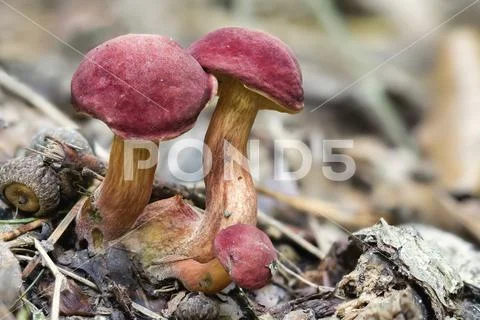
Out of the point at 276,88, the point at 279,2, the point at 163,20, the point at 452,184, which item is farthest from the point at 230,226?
the point at 279,2

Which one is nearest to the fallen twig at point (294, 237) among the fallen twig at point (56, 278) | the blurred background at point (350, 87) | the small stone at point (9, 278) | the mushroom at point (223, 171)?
the blurred background at point (350, 87)

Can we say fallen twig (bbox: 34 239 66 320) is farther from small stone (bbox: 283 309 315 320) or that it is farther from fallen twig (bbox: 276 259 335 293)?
fallen twig (bbox: 276 259 335 293)

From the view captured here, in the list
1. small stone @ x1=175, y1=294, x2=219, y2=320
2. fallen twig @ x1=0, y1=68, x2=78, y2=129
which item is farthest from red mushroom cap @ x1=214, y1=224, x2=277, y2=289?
fallen twig @ x1=0, y1=68, x2=78, y2=129

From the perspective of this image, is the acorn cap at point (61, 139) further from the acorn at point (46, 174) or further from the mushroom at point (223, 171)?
the mushroom at point (223, 171)

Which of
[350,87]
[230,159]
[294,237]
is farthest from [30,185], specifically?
[350,87]

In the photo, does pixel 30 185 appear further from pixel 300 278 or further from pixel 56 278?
pixel 300 278

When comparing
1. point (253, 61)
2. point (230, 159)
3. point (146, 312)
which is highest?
point (253, 61)
